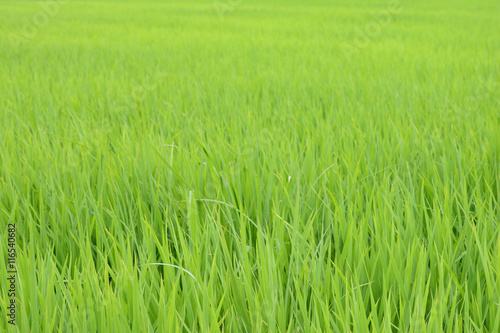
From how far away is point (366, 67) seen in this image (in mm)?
3035

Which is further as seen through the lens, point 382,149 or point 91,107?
point 91,107

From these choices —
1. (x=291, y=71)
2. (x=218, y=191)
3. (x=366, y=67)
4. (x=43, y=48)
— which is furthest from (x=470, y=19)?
(x=218, y=191)

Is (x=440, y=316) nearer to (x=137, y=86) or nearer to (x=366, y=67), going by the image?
(x=137, y=86)

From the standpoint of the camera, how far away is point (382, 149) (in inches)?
50.6

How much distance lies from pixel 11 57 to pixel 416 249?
4.03 m

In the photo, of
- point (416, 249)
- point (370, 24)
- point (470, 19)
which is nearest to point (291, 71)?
point (416, 249)

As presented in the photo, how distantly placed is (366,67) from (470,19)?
490 centimetres

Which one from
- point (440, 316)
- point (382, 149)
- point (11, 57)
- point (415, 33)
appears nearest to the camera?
point (440, 316)

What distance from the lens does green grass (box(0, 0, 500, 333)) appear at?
0.61 meters

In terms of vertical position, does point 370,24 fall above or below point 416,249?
above

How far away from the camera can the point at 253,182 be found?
1005 millimetres

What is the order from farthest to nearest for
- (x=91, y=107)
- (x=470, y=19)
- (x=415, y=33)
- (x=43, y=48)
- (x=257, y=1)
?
(x=257, y=1)
(x=470, y=19)
(x=415, y=33)
(x=43, y=48)
(x=91, y=107)

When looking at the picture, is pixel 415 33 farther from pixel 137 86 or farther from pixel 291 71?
pixel 137 86

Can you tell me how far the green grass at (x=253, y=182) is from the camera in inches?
23.9
